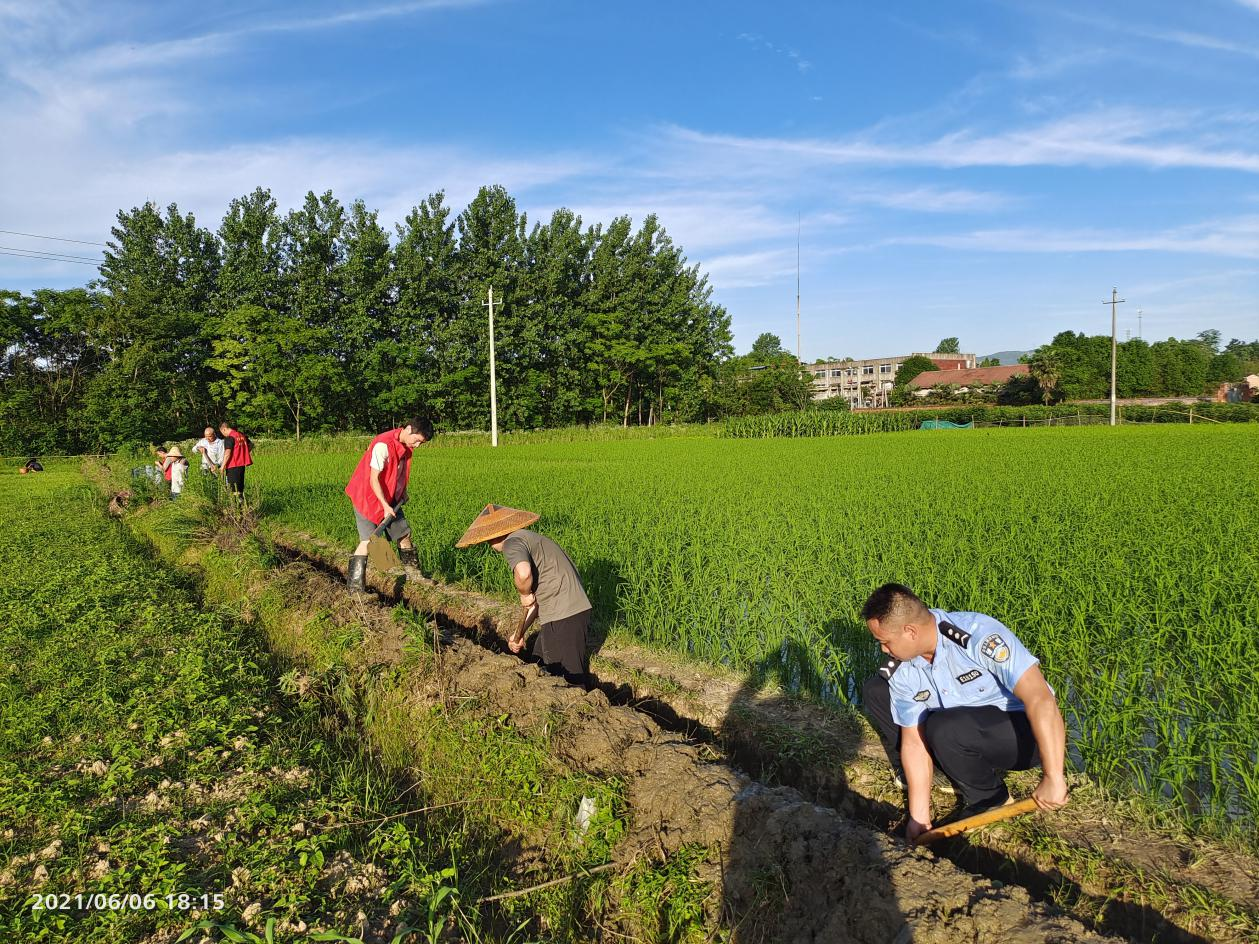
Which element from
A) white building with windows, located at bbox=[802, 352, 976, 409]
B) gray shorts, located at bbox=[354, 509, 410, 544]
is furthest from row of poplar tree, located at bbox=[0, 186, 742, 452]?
white building with windows, located at bbox=[802, 352, 976, 409]

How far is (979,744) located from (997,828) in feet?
1.02

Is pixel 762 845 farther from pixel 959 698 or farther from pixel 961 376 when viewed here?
pixel 961 376

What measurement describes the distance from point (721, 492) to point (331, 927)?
26.6 feet

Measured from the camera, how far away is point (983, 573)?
4719 mm

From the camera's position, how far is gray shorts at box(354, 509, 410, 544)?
5.43 meters

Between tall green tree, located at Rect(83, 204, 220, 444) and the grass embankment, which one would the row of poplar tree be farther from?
the grass embankment

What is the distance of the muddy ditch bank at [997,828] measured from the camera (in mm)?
2078

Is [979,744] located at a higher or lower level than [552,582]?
lower

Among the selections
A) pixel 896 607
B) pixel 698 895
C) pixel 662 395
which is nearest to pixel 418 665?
pixel 698 895

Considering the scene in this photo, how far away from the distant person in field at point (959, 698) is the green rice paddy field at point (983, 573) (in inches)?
19.6

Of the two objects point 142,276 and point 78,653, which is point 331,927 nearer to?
point 78,653

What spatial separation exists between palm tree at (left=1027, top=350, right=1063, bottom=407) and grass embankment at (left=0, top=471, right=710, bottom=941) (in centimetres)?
5071

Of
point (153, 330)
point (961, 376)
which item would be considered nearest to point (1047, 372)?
point (961, 376)

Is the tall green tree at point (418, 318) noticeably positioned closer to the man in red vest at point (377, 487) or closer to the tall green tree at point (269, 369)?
the tall green tree at point (269, 369)
